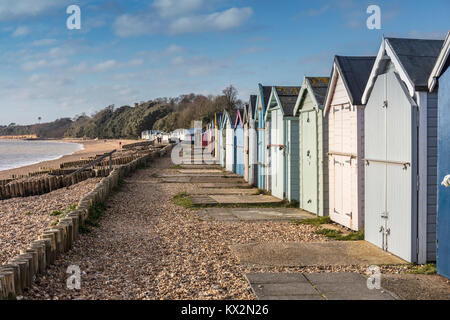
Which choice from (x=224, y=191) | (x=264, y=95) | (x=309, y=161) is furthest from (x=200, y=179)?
(x=309, y=161)

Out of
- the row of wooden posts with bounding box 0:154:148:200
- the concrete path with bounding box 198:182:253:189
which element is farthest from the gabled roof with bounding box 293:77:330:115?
the row of wooden posts with bounding box 0:154:148:200

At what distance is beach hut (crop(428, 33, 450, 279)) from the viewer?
593 cm

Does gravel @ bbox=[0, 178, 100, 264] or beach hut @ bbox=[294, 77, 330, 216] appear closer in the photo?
gravel @ bbox=[0, 178, 100, 264]

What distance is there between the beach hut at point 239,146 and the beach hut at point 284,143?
673 centimetres

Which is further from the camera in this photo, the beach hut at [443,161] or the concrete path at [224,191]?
the concrete path at [224,191]

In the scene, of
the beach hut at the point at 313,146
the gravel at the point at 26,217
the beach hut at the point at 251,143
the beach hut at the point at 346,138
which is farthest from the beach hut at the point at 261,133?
the gravel at the point at 26,217

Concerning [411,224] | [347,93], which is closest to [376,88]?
[347,93]

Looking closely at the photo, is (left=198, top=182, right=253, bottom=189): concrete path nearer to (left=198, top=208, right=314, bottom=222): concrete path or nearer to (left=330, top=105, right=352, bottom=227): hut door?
(left=198, top=208, right=314, bottom=222): concrete path

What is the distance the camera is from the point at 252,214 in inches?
454

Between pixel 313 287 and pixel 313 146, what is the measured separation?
19.9 ft

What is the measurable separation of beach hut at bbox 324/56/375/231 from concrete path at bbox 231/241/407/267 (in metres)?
1.37

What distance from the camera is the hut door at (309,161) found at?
11.3 meters

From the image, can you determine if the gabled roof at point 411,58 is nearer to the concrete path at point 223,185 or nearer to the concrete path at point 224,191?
the concrete path at point 224,191

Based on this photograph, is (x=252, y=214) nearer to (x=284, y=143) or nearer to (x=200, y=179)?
(x=284, y=143)
